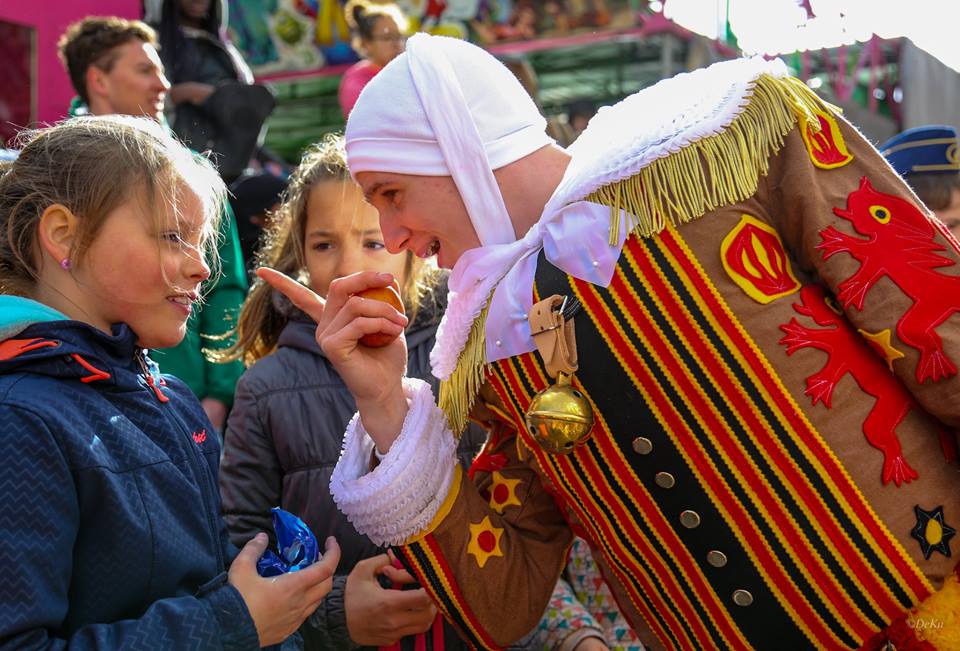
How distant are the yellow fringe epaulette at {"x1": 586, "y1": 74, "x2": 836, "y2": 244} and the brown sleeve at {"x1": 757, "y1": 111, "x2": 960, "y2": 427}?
0.04 meters

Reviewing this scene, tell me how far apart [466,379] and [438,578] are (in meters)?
0.37

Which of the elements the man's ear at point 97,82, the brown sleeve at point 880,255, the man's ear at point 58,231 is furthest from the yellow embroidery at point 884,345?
the man's ear at point 97,82

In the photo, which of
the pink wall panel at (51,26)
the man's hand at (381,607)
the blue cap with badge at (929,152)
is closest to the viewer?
the man's hand at (381,607)

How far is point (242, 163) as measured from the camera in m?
4.50

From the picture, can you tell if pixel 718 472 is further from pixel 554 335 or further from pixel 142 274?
pixel 142 274

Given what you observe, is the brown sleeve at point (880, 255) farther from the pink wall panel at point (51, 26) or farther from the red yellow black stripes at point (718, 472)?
the pink wall panel at point (51, 26)

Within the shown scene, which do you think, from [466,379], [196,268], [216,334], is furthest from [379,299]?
[216,334]

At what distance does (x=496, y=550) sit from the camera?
198cm

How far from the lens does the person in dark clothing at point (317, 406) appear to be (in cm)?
225

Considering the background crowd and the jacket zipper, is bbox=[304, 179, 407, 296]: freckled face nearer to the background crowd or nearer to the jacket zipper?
the background crowd

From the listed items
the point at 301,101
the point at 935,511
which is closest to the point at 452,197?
the point at 935,511

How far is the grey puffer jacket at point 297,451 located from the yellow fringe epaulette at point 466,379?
1.51ft

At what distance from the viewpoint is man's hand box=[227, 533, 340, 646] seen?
5.69ft

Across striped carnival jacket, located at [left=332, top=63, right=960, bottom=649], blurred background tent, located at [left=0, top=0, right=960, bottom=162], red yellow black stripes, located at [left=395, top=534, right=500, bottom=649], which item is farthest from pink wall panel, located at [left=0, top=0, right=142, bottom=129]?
striped carnival jacket, located at [left=332, top=63, right=960, bottom=649]
